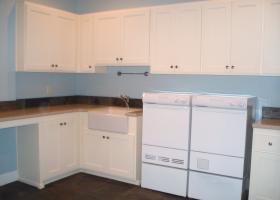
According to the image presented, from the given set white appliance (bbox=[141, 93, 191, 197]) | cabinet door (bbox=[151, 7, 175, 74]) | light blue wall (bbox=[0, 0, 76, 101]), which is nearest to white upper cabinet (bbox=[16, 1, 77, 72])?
light blue wall (bbox=[0, 0, 76, 101])

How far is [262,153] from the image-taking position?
270 centimetres

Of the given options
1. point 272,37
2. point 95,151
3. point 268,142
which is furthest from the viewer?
point 95,151

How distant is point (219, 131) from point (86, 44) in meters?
2.24

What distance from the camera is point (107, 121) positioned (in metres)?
3.48

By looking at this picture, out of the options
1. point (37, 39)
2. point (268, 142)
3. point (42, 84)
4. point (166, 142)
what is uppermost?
point (37, 39)

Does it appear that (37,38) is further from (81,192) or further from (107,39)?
(81,192)

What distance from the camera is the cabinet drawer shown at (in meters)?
2.63

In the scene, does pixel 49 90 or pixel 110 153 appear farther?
pixel 49 90

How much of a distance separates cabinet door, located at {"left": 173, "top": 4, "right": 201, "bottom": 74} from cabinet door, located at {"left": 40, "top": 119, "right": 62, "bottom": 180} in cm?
162

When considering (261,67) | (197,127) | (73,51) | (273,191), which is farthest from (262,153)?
(73,51)

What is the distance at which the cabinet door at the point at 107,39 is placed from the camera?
376 cm

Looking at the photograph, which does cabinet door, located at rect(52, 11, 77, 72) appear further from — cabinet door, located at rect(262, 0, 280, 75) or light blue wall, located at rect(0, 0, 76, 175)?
cabinet door, located at rect(262, 0, 280, 75)

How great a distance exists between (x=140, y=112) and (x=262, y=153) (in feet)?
4.69

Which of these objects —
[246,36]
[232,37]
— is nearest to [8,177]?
[232,37]
